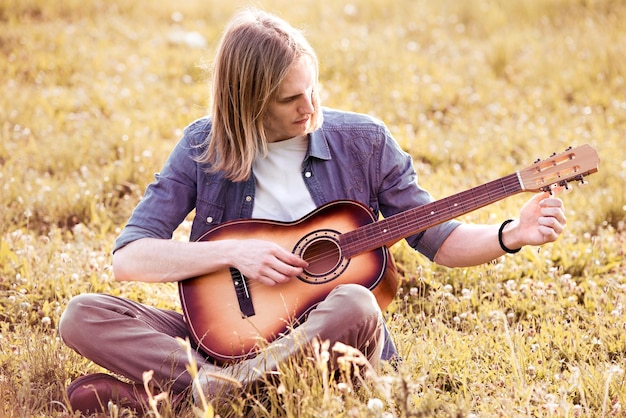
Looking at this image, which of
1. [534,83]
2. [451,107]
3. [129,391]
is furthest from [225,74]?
[534,83]

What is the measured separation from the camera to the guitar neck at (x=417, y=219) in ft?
10.4

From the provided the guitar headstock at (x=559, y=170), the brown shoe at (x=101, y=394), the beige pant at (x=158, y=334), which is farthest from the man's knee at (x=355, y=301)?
the brown shoe at (x=101, y=394)

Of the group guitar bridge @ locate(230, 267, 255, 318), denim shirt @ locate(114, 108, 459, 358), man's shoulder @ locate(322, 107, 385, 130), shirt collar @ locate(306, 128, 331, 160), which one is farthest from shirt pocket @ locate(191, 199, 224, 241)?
man's shoulder @ locate(322, 107, 385, 130)

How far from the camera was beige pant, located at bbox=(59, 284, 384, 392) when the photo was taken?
9.87 ft

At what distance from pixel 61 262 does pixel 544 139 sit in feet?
12.0

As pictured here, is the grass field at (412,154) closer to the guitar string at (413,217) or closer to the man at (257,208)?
the man at (257,208)

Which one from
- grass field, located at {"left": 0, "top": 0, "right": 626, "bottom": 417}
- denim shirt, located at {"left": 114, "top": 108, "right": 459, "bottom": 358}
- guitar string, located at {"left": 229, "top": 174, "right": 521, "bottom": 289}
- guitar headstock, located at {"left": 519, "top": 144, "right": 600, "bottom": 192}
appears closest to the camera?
guitar headstock, located at {"left": 519, "top": 144, "right": 600, "bottom": 192}

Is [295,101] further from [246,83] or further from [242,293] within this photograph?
[242,293]

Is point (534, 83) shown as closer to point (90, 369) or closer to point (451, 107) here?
point (451, 107)

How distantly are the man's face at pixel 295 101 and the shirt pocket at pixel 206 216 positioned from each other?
448 millimetres

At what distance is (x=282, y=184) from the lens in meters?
3.64

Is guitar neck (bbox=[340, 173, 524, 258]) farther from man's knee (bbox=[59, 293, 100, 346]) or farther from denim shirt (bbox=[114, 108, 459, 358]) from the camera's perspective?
man's knee (bbox=[59, 293, 100, 346])

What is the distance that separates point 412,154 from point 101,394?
3534mm

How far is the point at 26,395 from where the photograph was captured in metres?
3.08
